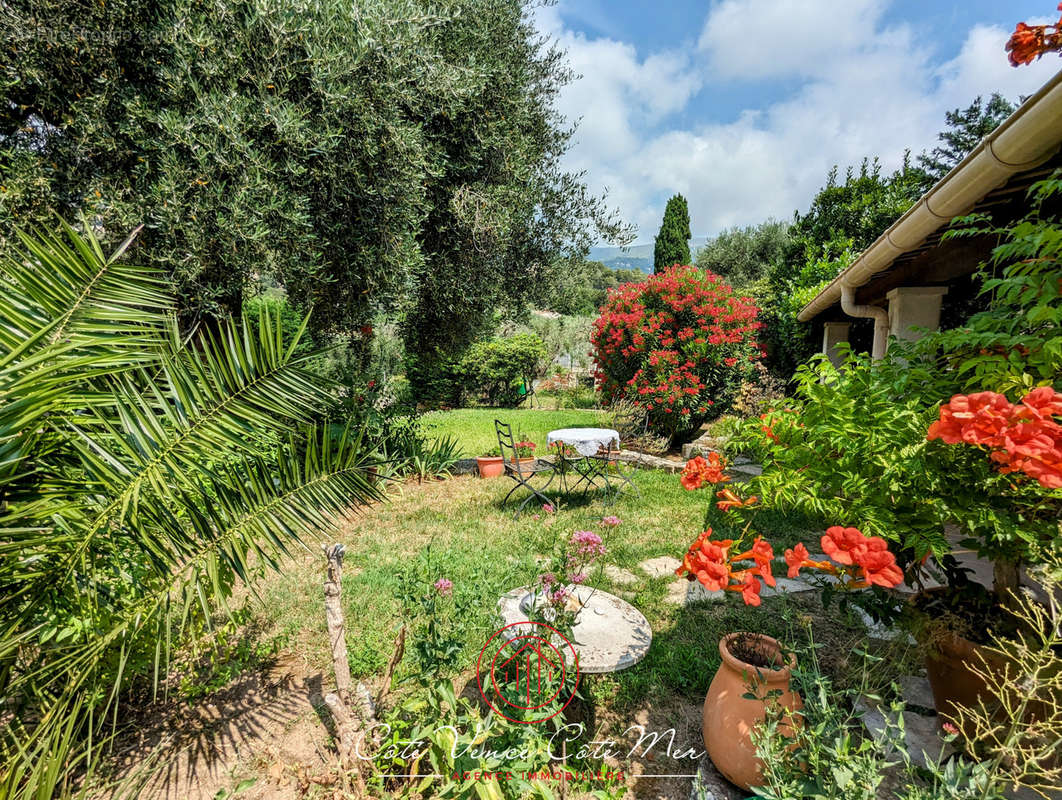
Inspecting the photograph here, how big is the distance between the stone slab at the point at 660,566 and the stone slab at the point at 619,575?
15cm

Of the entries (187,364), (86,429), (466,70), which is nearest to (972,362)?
(187,364)

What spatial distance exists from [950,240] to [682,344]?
15.8 feet

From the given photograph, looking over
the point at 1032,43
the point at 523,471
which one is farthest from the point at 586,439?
the point at 1032,43

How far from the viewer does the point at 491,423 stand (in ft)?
36.8

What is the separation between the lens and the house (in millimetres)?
1657

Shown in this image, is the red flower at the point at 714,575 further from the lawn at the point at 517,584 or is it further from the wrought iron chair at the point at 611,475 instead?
the wrought iron chair at the point at 611,475

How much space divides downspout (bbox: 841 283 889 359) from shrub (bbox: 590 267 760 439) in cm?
292

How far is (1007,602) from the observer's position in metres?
1.84

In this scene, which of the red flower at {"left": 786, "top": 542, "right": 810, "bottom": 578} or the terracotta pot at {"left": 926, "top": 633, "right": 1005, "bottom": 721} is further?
the terracotta pot at {"left": 926, "top": 633, "right": 1005, "bottom": 721}

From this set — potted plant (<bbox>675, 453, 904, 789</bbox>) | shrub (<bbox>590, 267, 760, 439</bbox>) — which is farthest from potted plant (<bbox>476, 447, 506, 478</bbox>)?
potted plant (<bbox>675, 453, 904, 789</bbox>)

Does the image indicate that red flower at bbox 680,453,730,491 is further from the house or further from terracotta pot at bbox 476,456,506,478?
terracotta pot at bbox 476,456,506,478

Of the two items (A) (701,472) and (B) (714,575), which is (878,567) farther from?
(A) (701,472)

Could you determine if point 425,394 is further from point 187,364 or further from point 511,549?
point 187,364

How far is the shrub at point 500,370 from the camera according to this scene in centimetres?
1456
